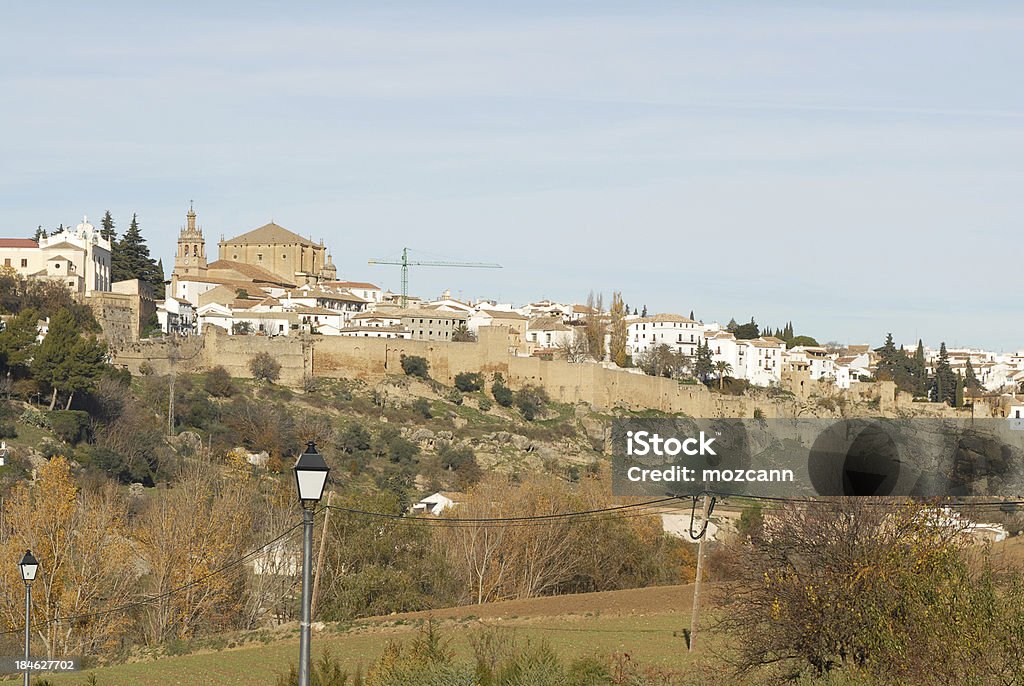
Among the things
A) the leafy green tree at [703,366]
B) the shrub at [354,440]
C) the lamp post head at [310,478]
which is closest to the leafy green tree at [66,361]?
the shrub at [354,440]

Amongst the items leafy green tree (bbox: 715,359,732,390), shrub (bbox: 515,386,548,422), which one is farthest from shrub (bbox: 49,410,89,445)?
leafy green tree (bbox: 715,359,732,390)

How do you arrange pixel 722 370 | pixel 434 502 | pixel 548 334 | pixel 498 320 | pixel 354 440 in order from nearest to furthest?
pixel 434 502, pixel 354 440, pixel 722 370, pixel 498 320, pixel 548 334

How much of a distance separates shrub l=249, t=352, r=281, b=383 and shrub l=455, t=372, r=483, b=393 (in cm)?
1089

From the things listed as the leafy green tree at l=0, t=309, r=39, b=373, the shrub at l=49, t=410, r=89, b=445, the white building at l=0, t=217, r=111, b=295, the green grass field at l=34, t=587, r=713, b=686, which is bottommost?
the green grass field at l=34, t=587, r=713, b=686

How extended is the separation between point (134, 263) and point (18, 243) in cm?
963

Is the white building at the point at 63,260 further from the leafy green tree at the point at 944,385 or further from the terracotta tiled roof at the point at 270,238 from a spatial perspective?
the leafy green tree at the point at 944,385

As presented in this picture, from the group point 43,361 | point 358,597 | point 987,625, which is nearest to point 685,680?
point 987,625

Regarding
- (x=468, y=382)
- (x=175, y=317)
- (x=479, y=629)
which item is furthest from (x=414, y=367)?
(x=479, y=629)

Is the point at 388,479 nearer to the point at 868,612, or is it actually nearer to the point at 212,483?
the point at 212,483

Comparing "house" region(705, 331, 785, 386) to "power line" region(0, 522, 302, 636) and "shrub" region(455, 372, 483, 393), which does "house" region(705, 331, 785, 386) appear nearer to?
"shrub" region(455, 372, 483, 393)

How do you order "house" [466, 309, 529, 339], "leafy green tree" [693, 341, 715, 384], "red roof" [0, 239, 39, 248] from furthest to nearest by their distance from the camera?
"leafy green tree" [693, 341, 715, 384] → "house" [466, 309, 529, 339] → "red roof" [0, 239, 39, 248]

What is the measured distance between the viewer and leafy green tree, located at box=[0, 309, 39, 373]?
216ft

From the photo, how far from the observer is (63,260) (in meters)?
81.5

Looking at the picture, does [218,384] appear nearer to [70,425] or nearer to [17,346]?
[17,346]
